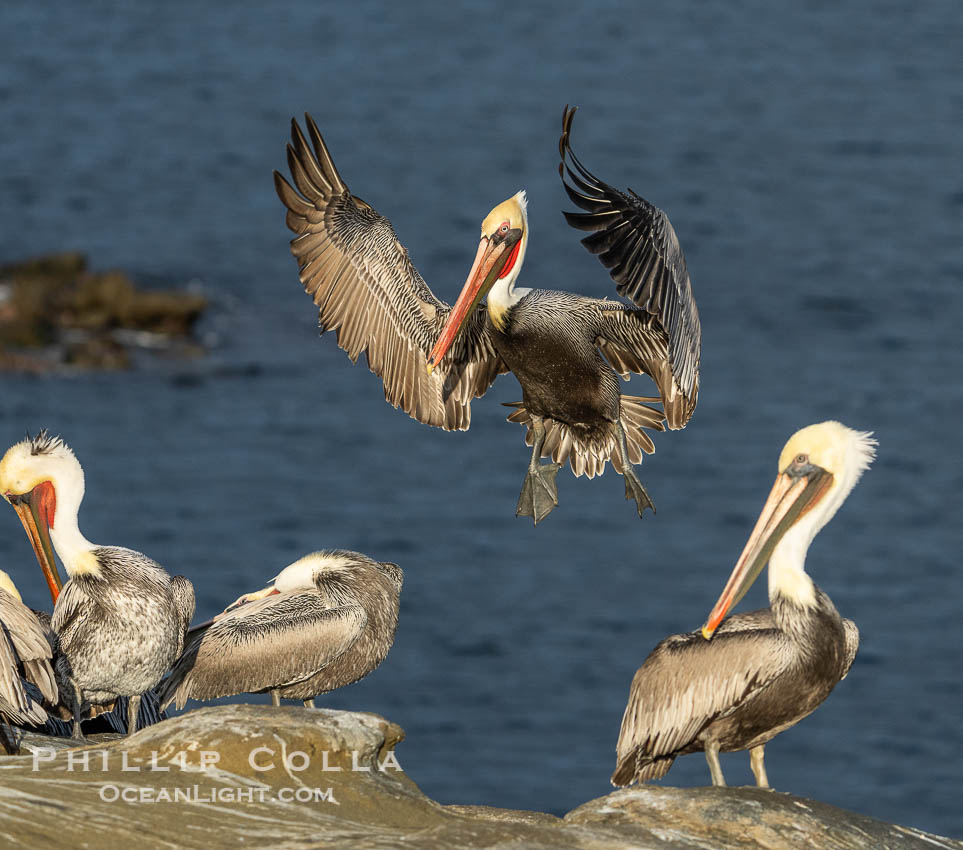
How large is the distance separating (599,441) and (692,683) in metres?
2.96

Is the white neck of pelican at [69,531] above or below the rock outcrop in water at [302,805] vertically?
above

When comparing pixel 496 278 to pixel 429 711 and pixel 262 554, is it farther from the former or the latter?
pixel 262 554

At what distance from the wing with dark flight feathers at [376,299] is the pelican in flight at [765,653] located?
9.60ft

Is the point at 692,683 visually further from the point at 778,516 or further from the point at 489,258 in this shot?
the point at 489,258

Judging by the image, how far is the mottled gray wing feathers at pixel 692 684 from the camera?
28.7ft

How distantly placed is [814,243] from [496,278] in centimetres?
3293

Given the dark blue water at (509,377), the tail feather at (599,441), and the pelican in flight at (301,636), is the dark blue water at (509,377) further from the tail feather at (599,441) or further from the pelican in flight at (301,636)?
the pelican in flight at (301,636)

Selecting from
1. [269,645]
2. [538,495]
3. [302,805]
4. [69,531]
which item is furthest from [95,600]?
[538,495]

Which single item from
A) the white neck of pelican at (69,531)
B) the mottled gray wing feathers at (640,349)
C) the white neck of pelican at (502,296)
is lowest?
the white neck of pelican at (69,531)

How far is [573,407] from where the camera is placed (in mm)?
11219

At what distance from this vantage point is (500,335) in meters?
11.0

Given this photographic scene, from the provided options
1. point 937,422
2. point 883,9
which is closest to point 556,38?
point 883,9

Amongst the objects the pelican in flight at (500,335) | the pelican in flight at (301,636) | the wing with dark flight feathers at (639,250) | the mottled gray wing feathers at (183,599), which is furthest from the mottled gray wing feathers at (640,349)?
the mottled gray wing feathers at (183,599)

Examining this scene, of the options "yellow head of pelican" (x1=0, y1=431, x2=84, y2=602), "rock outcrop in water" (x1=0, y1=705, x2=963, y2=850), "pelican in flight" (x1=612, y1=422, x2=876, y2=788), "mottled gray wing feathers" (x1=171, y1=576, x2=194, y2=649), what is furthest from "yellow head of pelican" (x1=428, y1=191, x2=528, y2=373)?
"rock outcrop in water" (x1=0, y1=705, x2=963, y2=850)
